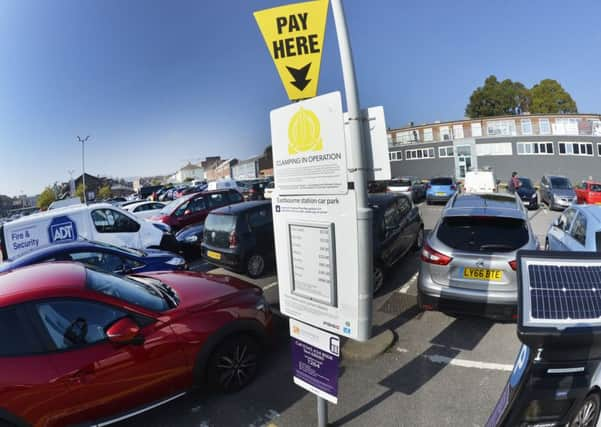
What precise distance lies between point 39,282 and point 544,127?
42.9 m

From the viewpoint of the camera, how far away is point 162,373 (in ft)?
10.2

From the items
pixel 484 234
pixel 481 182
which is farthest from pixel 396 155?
pixel 484 234

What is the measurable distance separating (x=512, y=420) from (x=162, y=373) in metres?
2.71

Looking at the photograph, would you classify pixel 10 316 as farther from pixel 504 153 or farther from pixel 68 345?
pixel 504 153

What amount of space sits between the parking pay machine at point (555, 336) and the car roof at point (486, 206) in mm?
2766

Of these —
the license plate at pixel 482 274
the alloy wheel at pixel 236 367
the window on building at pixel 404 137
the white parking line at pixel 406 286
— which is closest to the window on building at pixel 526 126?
the window on building at pixel 404 137

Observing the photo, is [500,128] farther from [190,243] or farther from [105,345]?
[105,345]

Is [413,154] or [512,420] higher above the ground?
[413,154]

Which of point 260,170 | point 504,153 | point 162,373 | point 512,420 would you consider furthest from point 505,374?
point 260,170

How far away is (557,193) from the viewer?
584 inches

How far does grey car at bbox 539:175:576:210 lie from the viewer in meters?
14.3

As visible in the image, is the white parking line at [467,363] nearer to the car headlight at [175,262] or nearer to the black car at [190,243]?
the car headlight at [175,262]

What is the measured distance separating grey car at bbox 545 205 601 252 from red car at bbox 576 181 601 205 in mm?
10948

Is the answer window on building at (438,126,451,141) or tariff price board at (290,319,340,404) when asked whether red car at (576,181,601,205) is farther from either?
window on building at (438,126,451,141)
